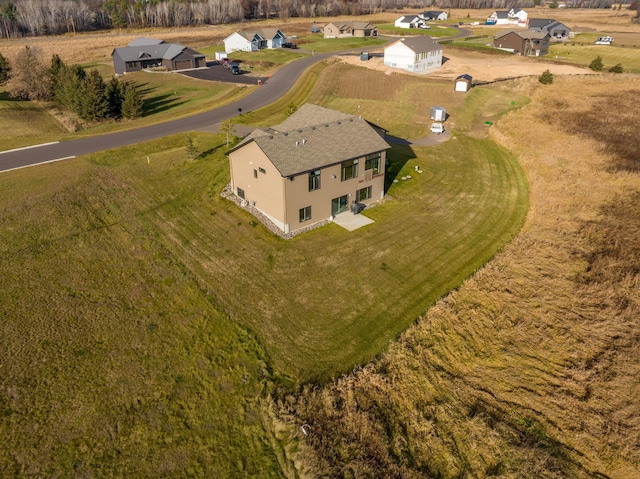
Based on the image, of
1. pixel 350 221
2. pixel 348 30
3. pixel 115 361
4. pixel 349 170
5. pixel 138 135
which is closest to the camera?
pixel 115 361

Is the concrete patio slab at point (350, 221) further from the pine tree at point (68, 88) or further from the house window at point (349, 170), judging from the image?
the pine tree at point (68, 88)

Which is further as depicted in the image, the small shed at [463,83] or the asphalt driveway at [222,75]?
the asphalt driveway at [222,75]

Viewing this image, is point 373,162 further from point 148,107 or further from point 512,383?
point 148,107

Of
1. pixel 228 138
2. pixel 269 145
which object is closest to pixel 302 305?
pixel 269 145

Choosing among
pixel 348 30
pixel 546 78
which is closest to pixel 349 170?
pixel 546 78

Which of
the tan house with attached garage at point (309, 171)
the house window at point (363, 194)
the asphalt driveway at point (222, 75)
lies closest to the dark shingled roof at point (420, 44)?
the asphalt driveway at point (222, 75)
